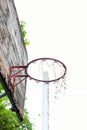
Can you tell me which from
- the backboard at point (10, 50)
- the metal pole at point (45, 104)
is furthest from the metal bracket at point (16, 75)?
the metal pole at point (45, 104)

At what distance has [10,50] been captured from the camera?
5.44 metres

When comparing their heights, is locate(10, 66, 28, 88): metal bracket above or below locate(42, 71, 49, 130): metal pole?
above

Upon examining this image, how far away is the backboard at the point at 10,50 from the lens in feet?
16.1

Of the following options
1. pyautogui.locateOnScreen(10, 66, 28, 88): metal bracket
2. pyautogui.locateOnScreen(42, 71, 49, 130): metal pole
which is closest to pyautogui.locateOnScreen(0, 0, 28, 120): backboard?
pyautogui.locateOnScreen(10, 66, 28, 88): metal bracket

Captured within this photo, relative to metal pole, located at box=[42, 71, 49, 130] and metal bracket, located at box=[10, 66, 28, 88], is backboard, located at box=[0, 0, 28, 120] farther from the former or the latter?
metal pole, located at box=[42, 71, 49, 130]

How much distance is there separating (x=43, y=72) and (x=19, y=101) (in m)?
0.65

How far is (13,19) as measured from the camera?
5879mm

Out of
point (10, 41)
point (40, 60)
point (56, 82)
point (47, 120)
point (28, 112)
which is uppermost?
point (10, 41)

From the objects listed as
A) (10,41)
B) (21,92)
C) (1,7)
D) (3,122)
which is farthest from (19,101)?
(3,122)

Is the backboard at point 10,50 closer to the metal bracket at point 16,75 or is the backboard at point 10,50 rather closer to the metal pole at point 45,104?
the metal bracket at point 16,75

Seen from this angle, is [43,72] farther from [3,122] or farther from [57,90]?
[3,122]

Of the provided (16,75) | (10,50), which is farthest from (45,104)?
(10,50)

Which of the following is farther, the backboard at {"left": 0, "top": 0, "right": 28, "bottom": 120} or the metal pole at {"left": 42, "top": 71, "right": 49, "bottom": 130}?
the metal pole at {"left": 42, "top": 71, "right": 49, "bottom": 130}

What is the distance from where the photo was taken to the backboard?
489 centimetres
